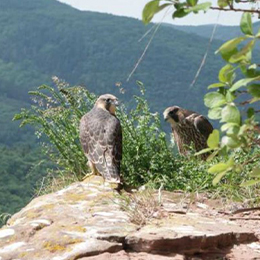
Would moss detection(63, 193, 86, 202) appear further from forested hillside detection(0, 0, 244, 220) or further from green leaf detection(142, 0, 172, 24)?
forested hillside detection(0, 0, 244, 220)

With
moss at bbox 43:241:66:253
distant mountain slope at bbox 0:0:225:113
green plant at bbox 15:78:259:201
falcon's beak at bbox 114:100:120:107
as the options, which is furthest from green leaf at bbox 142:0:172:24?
distant mountain slope at bbox 0:0:225:113

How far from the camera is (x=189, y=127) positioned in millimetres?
9836

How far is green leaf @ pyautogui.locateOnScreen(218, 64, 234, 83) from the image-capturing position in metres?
2.78

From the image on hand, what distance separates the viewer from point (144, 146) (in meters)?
6.82

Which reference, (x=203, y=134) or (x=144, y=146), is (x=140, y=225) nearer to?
(x=144, y=146)

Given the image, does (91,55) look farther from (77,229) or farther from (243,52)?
(243,52)

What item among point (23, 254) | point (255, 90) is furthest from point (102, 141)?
point (255, 90)

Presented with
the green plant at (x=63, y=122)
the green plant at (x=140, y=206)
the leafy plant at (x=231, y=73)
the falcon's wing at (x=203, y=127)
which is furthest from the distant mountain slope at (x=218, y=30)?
the leafy plant at (x=231, y=73)

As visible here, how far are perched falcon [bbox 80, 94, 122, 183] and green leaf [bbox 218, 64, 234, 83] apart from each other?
10.6 ft

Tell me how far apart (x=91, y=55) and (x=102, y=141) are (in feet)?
413

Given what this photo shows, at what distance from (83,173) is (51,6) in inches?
6129

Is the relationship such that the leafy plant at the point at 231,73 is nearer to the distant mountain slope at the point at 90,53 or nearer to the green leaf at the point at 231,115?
the green leaf at the point at 231,115

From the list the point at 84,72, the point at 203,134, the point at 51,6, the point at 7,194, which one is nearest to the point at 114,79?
the point at 84,72

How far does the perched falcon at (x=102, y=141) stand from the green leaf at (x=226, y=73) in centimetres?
323
